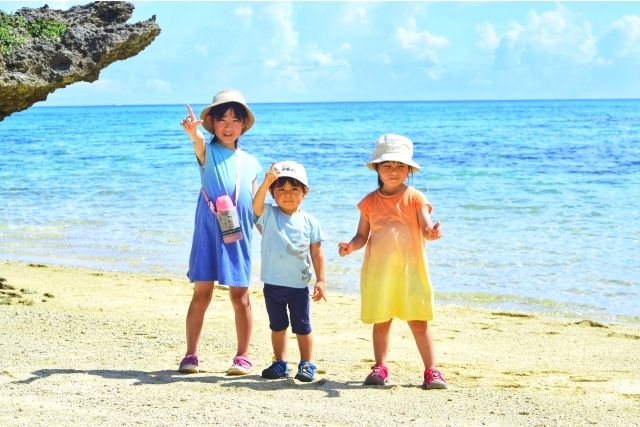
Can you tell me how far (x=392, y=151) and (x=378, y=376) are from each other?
1281 millimetres

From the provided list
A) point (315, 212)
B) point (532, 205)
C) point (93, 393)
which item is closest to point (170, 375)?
point (93, 393)

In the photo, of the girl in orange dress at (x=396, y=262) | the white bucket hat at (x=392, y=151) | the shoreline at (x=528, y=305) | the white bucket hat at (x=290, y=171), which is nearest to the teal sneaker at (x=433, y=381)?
the girl in orange dress at (x=396, y=262)

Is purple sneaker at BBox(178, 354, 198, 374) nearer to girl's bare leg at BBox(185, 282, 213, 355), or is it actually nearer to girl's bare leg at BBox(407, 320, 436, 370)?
girl's bare leg at BBox(185, 282, 213, 355)

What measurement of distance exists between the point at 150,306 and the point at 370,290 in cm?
336

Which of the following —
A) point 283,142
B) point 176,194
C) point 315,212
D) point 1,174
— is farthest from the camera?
point 283,142

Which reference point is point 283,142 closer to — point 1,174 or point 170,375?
point 1,174

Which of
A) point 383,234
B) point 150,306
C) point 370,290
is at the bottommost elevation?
point 150,306

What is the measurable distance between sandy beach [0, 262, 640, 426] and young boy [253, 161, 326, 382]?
239mm

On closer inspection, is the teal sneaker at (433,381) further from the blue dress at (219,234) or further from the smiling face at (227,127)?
the smiling face at (227,127)

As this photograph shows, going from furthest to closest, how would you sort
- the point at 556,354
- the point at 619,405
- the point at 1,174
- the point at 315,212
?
the point at 1,174 < the point at 315,212 < the point at 556,354 < the point at 619,405

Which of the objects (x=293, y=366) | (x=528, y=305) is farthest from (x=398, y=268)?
(x=528, y=305)

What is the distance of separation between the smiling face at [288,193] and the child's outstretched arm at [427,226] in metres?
0.70

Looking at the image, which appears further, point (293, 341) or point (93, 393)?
point (293, 341)

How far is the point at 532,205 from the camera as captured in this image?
48.1ft
